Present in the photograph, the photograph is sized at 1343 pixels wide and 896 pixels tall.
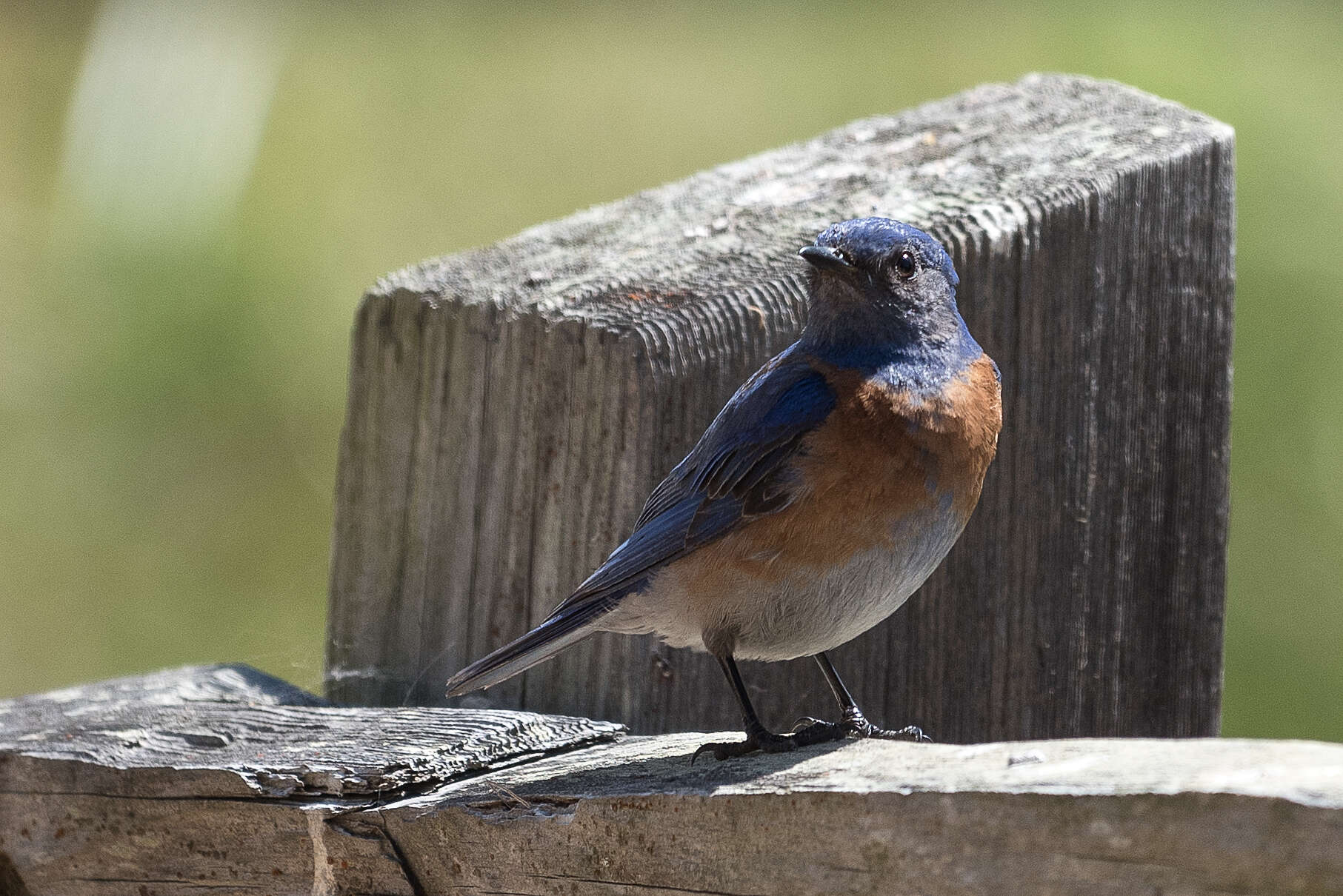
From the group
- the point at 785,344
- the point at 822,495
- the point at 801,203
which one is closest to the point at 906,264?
the point at 785,344

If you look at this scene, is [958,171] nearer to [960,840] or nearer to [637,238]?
[637,238]

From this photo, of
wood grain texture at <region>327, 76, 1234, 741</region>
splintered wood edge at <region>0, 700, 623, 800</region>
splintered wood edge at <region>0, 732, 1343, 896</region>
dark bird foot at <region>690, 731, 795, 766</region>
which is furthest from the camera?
wood grain texture at <region>327, 76, 1234, 741</region>

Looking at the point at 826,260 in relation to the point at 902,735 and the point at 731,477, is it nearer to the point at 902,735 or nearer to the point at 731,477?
the point at 731,477

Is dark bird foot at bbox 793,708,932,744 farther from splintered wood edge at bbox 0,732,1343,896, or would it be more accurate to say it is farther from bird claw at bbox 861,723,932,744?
splintered wood edge at bbox 0,732,1343,896

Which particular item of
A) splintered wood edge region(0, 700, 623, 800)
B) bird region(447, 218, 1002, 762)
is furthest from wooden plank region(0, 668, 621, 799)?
bird region(447, 218, 1002, 762)

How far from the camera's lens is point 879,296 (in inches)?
103

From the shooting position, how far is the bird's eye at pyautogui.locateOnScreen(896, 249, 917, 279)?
2.62m

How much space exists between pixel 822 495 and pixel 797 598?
0.62ft

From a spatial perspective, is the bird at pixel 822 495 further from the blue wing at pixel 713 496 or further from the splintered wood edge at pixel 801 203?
the splintered wood edge at pixel 801 203

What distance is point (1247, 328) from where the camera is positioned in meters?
5.41

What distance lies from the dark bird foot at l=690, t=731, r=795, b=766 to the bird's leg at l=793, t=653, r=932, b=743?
1.0 inches

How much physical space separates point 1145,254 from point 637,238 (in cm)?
117

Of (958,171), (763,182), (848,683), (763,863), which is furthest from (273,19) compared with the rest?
(763,863)

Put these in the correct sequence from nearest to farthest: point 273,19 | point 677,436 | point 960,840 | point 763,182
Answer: point 960,840 < point 677,436 < point 763,182 < point 273,19
